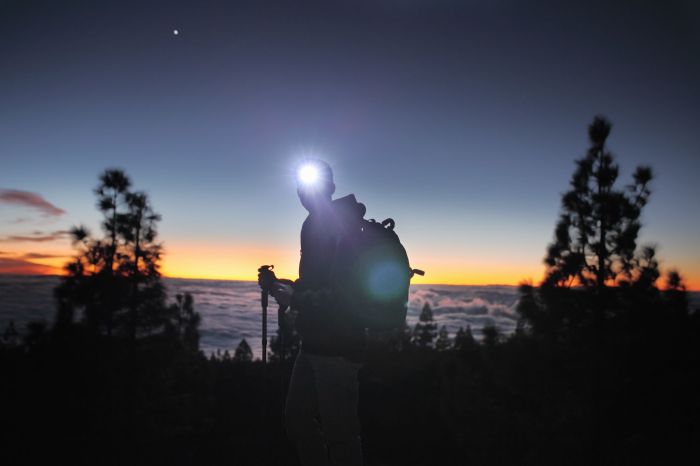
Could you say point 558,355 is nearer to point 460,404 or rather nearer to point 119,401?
point 460,404

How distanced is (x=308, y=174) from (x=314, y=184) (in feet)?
0.33

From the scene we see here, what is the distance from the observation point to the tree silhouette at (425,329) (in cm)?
5661

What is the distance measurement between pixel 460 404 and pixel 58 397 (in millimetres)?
15987

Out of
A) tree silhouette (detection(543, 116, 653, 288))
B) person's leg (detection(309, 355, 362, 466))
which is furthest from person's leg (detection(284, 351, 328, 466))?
tree silhouette (detection(543, 116, 653, 288))

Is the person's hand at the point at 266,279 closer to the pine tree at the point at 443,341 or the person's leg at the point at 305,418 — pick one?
the person's leg at the point at 305,418

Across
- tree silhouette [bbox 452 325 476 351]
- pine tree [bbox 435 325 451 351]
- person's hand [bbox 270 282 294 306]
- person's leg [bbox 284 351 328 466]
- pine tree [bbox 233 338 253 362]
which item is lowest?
pine tree [bbox 233 338 253 362]

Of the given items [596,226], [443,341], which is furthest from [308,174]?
[443,341]

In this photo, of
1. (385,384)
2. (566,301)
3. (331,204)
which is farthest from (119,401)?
(385,384)

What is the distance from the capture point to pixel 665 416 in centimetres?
1030

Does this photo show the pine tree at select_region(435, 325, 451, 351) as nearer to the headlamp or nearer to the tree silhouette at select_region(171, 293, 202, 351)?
the tree silhouette at select_region(171, 293, 202, 351)

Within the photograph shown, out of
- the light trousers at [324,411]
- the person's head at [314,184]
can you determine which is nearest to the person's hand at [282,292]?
the light trousers at [324,411]

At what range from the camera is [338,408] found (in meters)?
2.60

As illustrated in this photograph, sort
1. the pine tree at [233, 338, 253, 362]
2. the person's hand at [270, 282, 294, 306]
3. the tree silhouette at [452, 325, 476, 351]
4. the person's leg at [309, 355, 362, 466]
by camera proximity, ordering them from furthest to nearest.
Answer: the pine tree at [233, 338, 253, 362] < the tree silhouette at [452, 325, 476, 351] < the person's hand at [270, 282, 294, 306] < the person's leg at [309, 355, 362, 466]

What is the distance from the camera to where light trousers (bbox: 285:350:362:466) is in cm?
258
